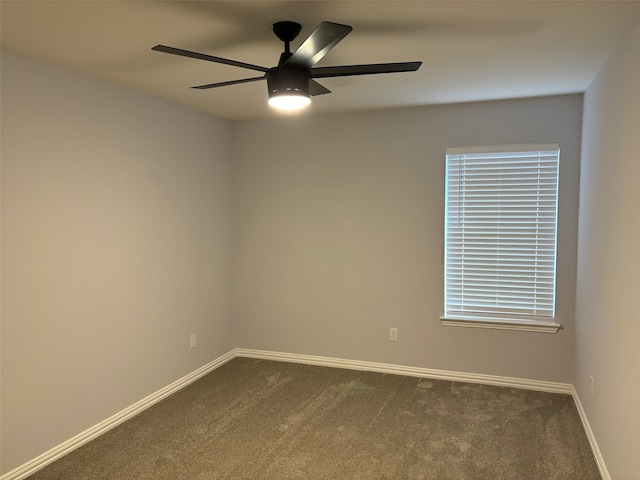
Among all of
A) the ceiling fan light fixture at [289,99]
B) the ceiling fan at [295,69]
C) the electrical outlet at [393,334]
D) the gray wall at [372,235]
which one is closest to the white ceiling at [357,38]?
the ceiling fan at [295,69]

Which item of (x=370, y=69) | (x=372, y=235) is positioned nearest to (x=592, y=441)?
(x=372, y=235)

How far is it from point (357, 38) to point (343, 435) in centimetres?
236

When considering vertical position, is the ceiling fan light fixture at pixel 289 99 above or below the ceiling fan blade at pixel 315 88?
below

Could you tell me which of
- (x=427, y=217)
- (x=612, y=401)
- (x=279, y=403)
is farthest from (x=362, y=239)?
(x=612, y=401)

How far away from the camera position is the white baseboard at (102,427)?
2651 millimetres

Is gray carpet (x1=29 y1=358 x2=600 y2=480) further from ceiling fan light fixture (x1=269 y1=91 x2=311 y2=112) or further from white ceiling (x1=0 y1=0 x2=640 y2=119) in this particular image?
white ceiling (x1=0 y1=0 x2=640 y2=119)

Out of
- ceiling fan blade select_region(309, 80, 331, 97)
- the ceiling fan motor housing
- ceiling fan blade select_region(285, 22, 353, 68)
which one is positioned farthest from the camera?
ceiling fan blade select_region(309, 80, 331, 97)

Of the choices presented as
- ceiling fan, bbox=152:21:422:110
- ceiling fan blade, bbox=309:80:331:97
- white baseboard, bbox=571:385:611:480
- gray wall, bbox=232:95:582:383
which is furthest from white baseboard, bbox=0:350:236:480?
white baseboard, bbox=571:385:611:480

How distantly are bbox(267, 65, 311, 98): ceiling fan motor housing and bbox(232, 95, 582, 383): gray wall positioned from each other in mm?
2000

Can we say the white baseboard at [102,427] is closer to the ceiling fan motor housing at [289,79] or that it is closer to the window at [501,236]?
the window at [501,236]

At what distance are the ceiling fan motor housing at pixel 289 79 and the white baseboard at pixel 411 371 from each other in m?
2.80

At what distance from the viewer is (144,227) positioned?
353 cm

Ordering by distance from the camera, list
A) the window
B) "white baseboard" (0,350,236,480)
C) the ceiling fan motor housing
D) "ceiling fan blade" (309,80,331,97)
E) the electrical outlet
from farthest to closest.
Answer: the electrical outlet
the window
"white baseboard" (0,350,236,480)
"ceiling fan blade" (309,80,331,97)
the ceiling fan motor housing

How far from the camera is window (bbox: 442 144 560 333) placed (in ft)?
12.2
